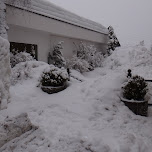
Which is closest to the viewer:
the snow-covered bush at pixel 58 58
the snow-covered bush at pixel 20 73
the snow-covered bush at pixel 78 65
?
the snow-covered bush at pixel 20 73

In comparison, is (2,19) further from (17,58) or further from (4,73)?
(4,73)

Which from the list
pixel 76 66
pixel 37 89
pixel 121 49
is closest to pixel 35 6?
pixel 76 66

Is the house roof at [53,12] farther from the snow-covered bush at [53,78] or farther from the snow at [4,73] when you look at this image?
the snow at [4,73]

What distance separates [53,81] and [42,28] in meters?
5.29

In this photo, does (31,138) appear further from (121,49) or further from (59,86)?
(121,49)

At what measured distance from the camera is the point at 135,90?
207 inches

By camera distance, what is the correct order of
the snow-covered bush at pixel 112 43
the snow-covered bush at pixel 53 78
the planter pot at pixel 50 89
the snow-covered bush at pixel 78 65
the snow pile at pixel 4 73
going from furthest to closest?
1. the snow-covered bush at pixel 112 43
2. the snow-covered bush at pixel 78 65
3. the snow-covered bush at pixel 53 78
4. the planter pot at pixel 50 89
5. the snow pile at pixel 4 73

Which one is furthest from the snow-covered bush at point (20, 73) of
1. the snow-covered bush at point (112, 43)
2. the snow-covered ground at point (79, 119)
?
the snow-covered bush at point (112, 43)

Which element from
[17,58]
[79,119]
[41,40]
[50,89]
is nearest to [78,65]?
[41,40]

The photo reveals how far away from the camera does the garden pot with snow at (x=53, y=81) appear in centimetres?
627

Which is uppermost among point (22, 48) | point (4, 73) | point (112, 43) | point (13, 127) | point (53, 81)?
point (112, 43)

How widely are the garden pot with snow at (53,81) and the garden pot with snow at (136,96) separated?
2.03 meters

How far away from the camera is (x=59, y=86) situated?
6.38m

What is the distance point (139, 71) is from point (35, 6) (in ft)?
23.8
